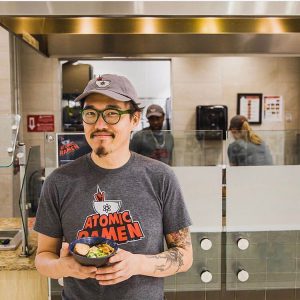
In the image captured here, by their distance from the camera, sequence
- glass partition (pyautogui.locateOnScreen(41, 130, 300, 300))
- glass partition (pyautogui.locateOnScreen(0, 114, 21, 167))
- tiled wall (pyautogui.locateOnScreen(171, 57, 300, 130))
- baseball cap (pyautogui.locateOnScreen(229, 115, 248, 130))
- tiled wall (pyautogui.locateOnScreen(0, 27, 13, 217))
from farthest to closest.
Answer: tiled wall (pyautogui.locateOnScreen(171, 57, 300, 130))
tiled wall (pyautogui.locateOnScreen(0, 27, 13, 217))
baseball cap (pyautogui.locateOnScreen(229, 115, 248, 130))
glass partition (pyautogui.locateOnScreen(41, 130, 300, 300))
glass partition (pyautogui.locateOnScreen(0, 114, 21, 167))

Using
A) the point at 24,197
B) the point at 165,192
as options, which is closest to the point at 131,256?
the point at 165,192

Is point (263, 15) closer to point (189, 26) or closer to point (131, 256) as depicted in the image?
point (189, 26)

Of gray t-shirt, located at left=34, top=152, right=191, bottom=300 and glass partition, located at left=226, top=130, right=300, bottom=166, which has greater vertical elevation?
glass partition, located at left=226, top=130, right=300, bottom=166

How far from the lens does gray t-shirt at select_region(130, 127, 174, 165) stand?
1958 mm

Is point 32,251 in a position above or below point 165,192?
below

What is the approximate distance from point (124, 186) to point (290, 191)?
1.03 metres

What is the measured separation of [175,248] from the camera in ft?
4.20

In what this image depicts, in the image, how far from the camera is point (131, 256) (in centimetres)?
111

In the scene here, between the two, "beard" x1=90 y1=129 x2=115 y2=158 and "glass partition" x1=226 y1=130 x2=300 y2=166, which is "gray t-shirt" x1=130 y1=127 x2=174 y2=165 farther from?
"beard" x1=90 y1=129 x2=115 y2=158

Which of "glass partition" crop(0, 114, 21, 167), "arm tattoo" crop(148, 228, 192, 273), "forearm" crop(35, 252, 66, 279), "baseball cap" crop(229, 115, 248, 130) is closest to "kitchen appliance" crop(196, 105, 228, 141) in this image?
"baseball cap" crop(229, 115, 248, 130)

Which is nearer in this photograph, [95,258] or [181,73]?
[95,258]

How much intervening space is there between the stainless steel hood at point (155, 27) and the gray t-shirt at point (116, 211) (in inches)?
24.0

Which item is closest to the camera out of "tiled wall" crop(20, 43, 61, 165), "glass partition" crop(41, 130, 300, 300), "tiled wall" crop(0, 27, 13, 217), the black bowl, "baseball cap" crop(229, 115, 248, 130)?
the black bowl

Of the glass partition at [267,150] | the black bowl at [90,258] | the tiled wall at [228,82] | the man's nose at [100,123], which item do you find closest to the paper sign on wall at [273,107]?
the tiled wall at [228,82]
